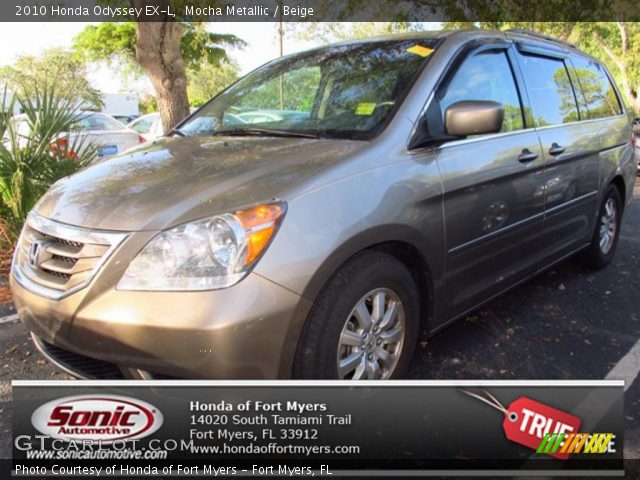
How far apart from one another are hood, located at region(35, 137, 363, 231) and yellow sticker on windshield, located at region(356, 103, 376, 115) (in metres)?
0.29

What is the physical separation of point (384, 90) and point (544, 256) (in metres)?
1.68

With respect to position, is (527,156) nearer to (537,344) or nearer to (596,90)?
(537,344)

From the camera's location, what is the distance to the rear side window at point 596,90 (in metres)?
4.23

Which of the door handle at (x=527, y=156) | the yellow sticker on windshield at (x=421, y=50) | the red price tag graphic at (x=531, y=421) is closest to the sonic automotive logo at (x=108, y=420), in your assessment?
the red price tag graphic at (x=531, y=421)

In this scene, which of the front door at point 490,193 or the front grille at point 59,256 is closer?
the front grille at point 59,256

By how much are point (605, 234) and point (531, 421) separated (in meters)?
2.90

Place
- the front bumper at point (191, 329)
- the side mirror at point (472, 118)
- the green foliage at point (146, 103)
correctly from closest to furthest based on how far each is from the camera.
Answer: the front bumper at point (191, 329) → the side mirror at point (472, 118) → the green foliage at point (146, 103)

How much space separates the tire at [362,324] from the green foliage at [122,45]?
19273 mm

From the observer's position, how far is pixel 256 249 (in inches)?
76.6

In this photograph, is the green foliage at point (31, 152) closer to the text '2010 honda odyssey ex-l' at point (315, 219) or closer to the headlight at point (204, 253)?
the text '2010 honda odyssey ex-l' at point (315, 219)

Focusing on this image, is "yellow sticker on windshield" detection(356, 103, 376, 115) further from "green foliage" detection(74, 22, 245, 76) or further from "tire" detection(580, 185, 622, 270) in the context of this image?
"green foliage" detection(74, 22, 245, 76)

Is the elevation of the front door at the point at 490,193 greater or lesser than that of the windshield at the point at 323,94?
lesser

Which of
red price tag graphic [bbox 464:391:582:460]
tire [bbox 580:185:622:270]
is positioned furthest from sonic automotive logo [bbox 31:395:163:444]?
tire [bbox 580:185:622:270]

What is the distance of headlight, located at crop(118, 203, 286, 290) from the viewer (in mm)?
1921
